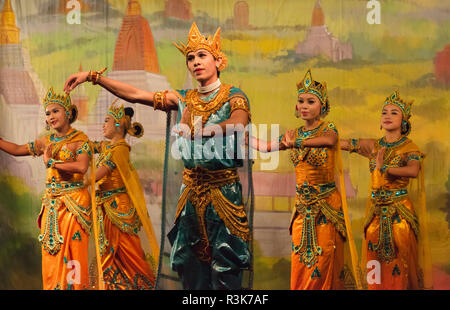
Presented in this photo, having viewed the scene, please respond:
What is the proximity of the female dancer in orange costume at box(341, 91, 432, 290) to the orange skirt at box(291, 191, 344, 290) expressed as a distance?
0.42 meters

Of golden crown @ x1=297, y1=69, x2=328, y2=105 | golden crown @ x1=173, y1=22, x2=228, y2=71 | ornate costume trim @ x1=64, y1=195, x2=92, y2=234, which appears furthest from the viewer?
ornate costume trim @ x1=64, y1=195, x2=92, y2=234

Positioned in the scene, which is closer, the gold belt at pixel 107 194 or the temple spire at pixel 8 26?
the gold belt at pixel 107 194

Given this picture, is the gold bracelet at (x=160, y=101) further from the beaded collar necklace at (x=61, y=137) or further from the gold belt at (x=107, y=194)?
the gold belt at (x=107, y=194)

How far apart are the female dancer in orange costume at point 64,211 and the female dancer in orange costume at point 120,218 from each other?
1.12ft

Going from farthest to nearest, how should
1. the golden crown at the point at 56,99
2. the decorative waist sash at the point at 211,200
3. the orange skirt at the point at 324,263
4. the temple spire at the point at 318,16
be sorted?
the temple spire at the point at 318,16 < the golden crown at the point at 56,99 < the orange skirt at the point at 324,263 < the decorative waist sash at the point at 211,200

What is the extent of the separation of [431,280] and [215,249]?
1.88 meters

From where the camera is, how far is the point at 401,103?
5.37 meters

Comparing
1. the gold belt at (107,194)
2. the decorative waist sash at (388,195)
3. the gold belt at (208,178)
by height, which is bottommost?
the gold belt at (107,194)

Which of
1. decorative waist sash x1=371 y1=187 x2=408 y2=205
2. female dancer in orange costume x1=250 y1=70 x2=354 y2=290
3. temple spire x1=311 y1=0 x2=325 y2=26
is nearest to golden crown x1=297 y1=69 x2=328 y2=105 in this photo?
female dancer in orange costume x1=250 y1=70 x2=354 y2=290

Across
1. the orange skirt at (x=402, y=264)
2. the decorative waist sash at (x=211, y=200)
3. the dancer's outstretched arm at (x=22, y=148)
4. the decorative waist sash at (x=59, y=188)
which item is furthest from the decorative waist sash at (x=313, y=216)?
the dancer's outstretched arm at (x=22, y=148)

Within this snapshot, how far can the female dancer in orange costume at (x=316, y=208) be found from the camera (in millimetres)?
4984

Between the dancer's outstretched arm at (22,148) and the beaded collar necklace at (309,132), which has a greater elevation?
the beaded collar necklace at (309,132)

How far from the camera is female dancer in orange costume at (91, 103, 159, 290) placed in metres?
5.62

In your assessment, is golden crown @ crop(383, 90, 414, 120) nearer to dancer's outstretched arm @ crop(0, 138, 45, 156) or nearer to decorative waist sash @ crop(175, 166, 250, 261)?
decorative waist sash @ crop(175, 166, 250, 261)
